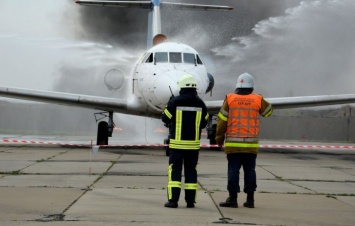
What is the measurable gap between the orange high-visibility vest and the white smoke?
23924mm

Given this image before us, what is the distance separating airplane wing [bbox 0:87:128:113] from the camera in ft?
75.7

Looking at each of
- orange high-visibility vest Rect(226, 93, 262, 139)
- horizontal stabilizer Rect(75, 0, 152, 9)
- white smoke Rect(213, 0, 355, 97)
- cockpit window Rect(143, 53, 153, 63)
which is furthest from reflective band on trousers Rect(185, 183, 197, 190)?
white smoke Rect(213, 0, 355, 97)

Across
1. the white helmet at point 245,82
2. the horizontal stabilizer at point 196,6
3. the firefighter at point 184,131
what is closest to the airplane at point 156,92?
the horizontal stabilizer at point 196,6

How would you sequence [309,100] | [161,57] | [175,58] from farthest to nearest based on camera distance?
[309,100] → [161,57] → [175,58]

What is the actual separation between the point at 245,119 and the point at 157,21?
2052 centimetres

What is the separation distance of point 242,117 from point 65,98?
1452 centimetres

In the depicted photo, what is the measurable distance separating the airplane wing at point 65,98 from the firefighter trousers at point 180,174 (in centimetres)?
1399

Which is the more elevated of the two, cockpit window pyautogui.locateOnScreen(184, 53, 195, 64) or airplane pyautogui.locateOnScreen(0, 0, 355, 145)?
cockpit window pyautogui.locateOnScreen(184, 53, 195, 64)

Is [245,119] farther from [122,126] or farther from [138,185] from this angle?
[122,126]

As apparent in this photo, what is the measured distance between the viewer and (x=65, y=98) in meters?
23.5

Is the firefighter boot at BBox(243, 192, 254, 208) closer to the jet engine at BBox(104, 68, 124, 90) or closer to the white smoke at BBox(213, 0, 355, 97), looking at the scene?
the jet engine at BBox(104, 68, 124, 90)

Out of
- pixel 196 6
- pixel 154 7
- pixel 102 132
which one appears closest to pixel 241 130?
pixel 102 132

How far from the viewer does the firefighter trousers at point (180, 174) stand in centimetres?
936

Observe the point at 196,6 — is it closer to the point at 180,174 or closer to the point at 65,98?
the point at 65,98
